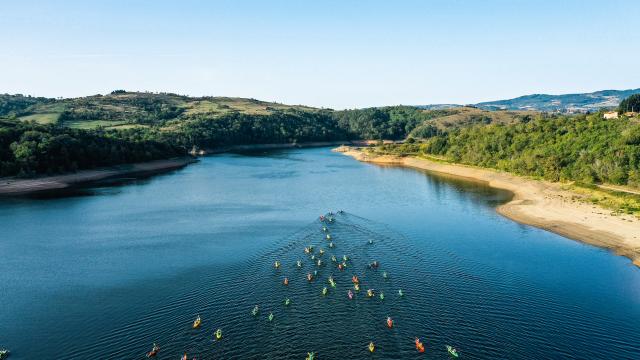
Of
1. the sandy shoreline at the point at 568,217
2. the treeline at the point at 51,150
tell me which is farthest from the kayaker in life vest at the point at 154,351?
the treeline at the point at 51,150

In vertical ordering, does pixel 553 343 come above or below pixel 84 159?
below

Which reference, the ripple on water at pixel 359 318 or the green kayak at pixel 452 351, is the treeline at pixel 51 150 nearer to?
the ripple on water at pixel 359 318

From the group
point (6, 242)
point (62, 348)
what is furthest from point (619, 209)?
point (6, 242)

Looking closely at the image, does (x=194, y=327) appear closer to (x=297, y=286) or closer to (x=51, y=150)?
(x=297, y=286)

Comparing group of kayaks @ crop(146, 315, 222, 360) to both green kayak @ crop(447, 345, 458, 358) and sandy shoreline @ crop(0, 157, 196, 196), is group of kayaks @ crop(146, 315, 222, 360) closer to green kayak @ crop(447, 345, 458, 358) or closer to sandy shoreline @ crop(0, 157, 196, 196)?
green kayak @ crop(447, 345, 458, 358)

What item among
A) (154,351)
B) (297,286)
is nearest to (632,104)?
(297,286)

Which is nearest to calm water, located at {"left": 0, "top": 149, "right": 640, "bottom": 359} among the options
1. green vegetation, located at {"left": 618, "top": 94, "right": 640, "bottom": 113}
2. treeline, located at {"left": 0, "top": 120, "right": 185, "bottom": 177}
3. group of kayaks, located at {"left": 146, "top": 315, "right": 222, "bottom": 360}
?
group of kayaks, located at {"left": 146, "top": 315, "right": 222, "bottom": 360}

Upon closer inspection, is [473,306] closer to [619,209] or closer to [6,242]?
[619,209]
